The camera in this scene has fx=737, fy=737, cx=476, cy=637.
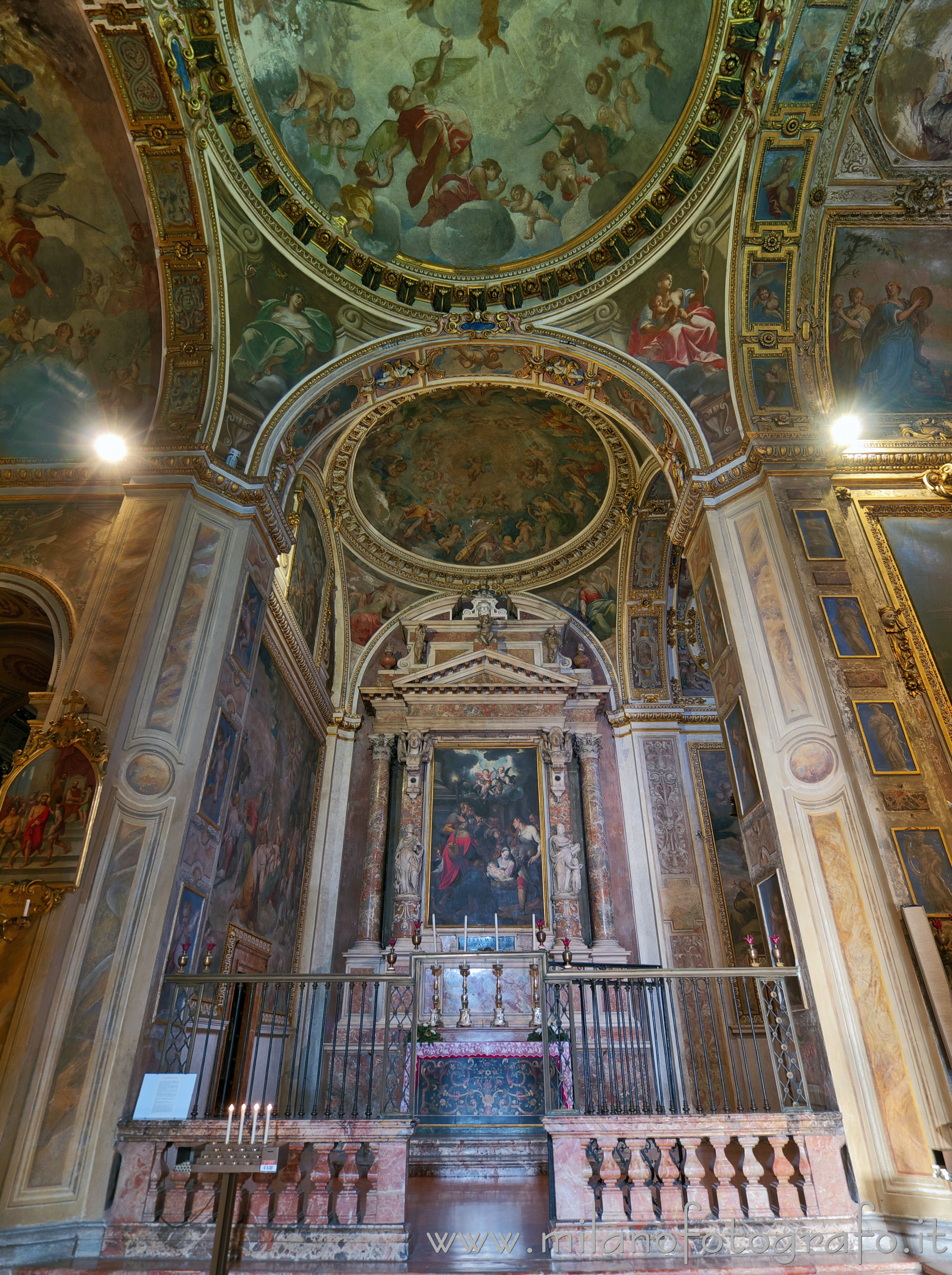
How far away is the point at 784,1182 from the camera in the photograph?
5.82 metres

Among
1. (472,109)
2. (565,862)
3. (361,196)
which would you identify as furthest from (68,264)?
(565,862)

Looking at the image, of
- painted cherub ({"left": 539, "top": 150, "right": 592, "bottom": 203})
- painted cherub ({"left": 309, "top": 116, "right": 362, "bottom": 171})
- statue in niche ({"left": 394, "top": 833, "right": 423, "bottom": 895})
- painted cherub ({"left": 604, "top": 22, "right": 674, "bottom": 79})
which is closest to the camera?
painted cherub ({"left": 604, "top": 22, "right": 674, "bottom": 79})

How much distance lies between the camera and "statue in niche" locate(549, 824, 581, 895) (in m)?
13.9

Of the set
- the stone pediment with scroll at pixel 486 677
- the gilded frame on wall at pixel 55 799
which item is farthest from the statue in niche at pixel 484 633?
the gilded frame on wall at pixel 55 799

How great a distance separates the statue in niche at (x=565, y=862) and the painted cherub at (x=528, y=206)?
10.8 metres

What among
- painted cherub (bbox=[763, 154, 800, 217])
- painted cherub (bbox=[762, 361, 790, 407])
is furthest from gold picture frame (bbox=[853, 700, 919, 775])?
painted cherub (bbox=[763, 154, 800, 217])

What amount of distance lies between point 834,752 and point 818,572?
2443 millimetres

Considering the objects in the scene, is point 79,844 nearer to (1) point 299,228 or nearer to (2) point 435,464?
(1) point 299,228

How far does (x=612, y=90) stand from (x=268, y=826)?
12396mm

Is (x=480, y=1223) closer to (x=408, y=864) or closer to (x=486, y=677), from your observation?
(x=408, y=864)

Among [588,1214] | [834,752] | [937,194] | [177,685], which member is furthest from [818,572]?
[177,685]

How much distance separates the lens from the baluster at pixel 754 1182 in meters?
5.63

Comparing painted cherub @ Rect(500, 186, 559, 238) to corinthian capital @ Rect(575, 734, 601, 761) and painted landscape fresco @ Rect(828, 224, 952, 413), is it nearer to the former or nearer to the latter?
painted landscape fresco @ Rect(828, 224, 952, 413)

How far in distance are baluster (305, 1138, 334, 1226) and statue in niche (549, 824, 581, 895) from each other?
853 cm
